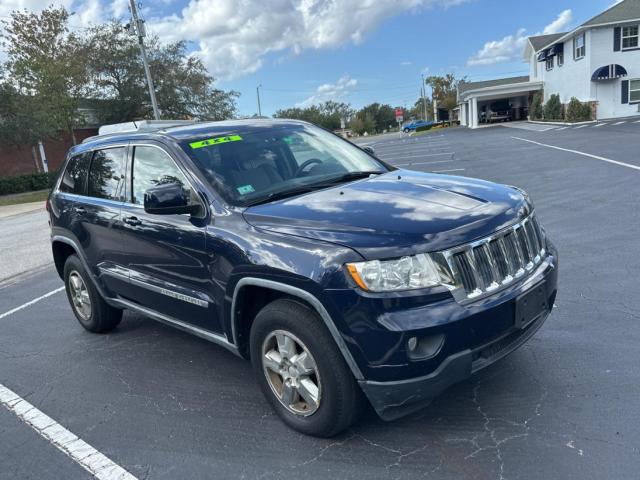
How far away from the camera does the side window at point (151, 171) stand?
3.86 meters

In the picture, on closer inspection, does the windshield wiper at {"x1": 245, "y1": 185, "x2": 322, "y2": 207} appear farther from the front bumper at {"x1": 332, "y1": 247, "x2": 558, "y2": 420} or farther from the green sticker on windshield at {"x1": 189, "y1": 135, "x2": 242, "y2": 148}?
the front bumper at {"x1": 332, "y1": 247, "x2": 558, "y2": 420}

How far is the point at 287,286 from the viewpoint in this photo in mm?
2938

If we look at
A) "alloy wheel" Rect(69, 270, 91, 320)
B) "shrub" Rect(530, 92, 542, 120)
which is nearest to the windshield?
"alloy wheel" Rect(69, 270, 91, 320)

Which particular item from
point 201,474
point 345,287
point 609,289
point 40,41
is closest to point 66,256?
point 201,474

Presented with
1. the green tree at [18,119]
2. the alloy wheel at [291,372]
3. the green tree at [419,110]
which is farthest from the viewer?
the green tree at [419,110]

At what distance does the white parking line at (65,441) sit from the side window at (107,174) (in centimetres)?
174

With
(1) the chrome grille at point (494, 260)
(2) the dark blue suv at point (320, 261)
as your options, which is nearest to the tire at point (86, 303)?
(2) the dark blue suv at point (320, 261)

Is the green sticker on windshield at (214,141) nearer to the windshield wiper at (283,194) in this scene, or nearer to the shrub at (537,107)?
the windshield wiper at (283,194)

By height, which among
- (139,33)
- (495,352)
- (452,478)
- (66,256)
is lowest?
(452,478)

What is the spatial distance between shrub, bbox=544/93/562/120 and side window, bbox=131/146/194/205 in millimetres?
39141

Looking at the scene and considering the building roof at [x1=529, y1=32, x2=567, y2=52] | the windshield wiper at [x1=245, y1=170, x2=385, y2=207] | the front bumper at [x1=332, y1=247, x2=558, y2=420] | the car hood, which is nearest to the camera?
the front bumper at [x1=332, y1=247, x2=558, y2=420]

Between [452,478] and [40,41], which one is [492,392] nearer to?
[452,478]

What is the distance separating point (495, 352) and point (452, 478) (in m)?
0.70

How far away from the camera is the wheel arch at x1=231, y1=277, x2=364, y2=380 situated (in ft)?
9.18
